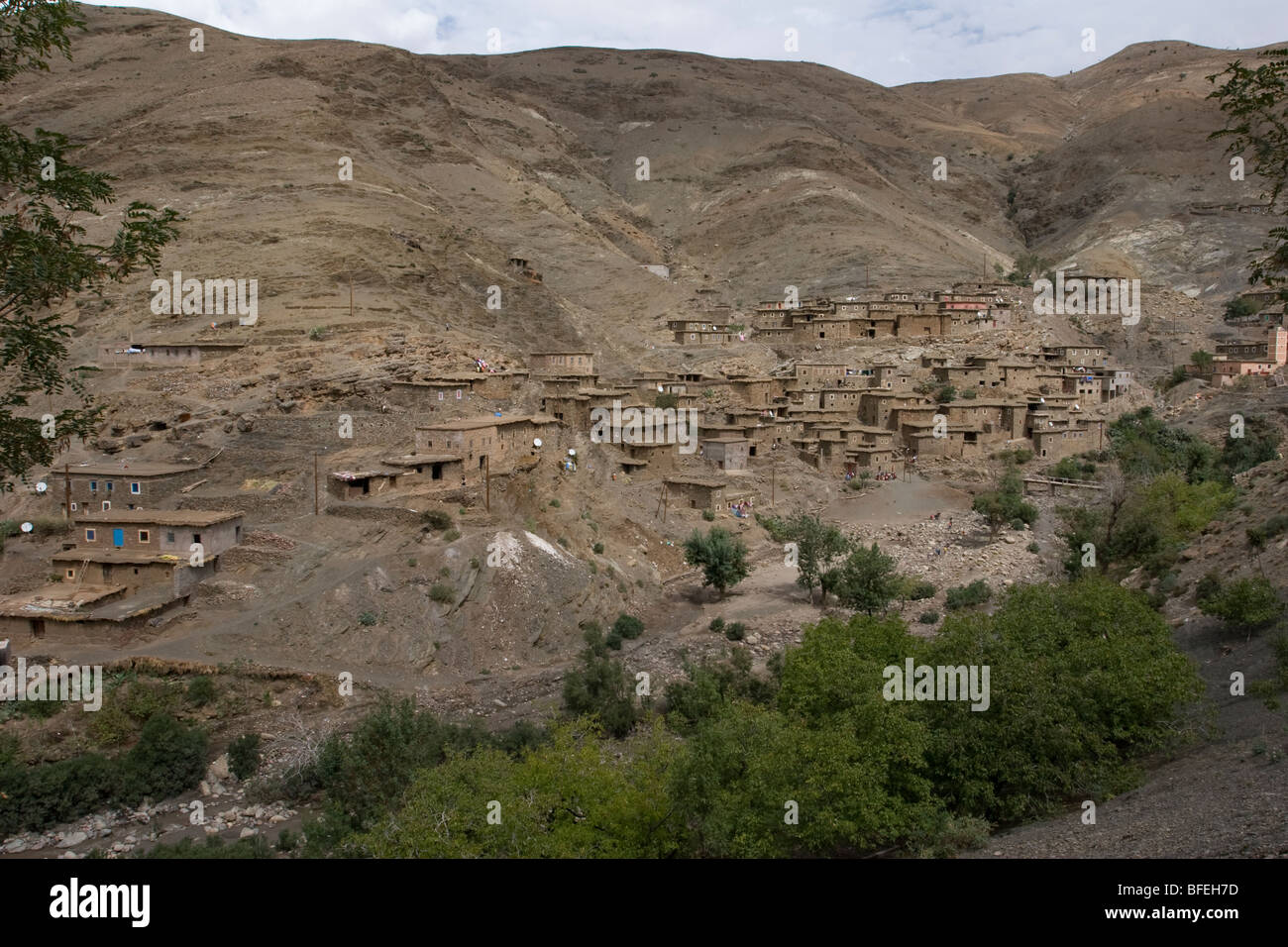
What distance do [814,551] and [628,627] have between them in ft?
24.8

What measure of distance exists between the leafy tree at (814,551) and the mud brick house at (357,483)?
43.3 feet

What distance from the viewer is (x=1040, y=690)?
14164 millimetres

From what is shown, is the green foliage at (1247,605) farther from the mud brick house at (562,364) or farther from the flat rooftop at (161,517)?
the mud brick house at (562,364)

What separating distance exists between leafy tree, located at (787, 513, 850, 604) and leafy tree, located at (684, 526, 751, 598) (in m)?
1.90

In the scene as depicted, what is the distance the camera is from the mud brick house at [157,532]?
2372cm

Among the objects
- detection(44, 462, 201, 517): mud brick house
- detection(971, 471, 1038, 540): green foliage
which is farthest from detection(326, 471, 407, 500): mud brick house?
detection(971, 471, 1038, 540): green foliage

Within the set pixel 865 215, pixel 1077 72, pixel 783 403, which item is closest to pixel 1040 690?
pixel 783 403

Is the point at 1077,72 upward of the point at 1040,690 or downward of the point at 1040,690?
upward

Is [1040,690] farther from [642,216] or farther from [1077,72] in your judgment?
[1077,72]

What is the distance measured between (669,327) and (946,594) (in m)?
31.2

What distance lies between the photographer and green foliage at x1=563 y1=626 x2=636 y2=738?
69.9ft

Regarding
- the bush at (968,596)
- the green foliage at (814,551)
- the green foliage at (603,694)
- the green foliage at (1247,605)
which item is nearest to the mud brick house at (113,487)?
the green foliage at (603,694)

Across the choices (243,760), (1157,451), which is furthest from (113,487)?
(1157,451)
